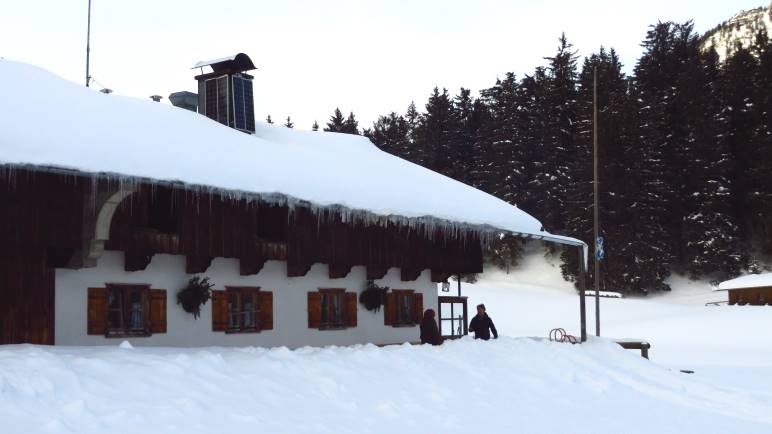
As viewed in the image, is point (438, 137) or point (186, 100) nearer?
point (186, 100)

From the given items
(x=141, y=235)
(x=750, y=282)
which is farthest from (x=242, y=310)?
(x=750, y=282)

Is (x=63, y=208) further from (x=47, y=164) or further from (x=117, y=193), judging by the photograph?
(x=47, y=164)

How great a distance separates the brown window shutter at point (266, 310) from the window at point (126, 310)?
9.22ft

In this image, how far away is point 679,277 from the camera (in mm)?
58594

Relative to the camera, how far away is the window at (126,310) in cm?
1536

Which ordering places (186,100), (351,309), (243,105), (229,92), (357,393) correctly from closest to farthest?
(357,393)
(351,309)
(229,92)
(243,105)
(186,100)

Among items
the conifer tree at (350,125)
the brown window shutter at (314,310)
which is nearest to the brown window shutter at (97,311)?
the brown window shutter at (314,310)

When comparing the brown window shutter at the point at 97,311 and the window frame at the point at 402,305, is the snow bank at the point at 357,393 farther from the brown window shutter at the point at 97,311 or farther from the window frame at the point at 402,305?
the window frame at the point at 402,305

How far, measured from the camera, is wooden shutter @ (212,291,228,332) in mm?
17781

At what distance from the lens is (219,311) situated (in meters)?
17.9

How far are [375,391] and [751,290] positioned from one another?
39190 mm

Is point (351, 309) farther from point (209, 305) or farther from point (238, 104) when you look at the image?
point (238, 104)

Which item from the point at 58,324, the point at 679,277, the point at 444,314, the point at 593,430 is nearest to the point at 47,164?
the point at 58,324

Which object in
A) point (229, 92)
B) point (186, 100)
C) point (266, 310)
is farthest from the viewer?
point (186, 100)
